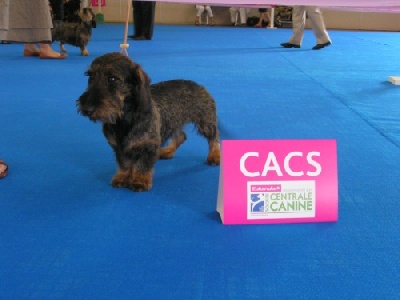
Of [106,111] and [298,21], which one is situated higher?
[298,21]

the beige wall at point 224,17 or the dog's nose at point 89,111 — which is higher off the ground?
the beige wall at point 224,17

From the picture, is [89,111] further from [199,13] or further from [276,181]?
[199,13]

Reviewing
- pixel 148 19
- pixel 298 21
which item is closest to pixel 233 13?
pixel 148 19

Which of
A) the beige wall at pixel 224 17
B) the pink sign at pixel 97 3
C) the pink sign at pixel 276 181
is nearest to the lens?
the pink sign at pixel 276 181

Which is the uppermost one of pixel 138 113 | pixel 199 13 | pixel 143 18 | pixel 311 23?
pixel 199 13

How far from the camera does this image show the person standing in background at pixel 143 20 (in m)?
9.33

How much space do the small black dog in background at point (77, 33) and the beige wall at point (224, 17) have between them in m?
8.76

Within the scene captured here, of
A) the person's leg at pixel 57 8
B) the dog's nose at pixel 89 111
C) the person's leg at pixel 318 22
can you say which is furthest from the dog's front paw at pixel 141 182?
the person's leg at pixel 57 8

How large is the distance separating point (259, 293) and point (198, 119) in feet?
4.77

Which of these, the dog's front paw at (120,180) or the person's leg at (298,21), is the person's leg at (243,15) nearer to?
the person's leg at (298,21)

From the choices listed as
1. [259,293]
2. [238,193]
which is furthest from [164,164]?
[259,293]

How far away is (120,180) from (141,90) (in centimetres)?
50

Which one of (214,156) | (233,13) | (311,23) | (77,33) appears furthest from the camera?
(233,13)

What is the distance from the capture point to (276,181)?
2.00m
